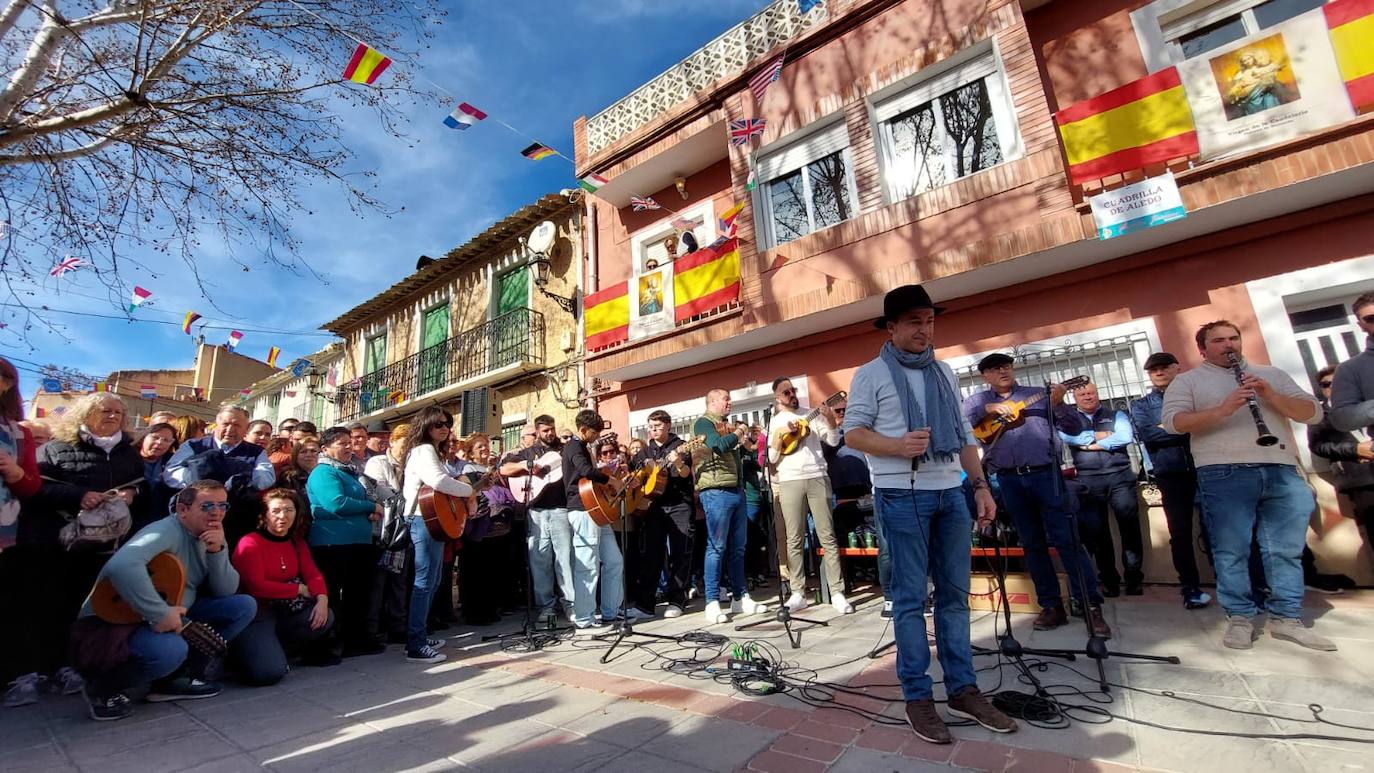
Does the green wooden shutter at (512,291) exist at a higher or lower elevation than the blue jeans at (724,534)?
higher

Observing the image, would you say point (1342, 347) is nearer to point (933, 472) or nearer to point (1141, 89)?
point (1141, 89)

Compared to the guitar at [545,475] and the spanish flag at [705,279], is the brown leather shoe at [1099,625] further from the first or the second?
the spanish flag at [705,279]

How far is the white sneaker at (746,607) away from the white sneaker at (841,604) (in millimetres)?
623

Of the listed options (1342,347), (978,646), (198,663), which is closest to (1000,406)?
(978,646)

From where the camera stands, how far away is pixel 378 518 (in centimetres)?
497

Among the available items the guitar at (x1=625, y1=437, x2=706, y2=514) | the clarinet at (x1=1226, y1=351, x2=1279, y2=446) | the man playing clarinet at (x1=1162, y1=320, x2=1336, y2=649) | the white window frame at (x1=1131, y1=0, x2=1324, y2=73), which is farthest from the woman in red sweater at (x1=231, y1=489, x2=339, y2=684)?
the white window frame at (x1=1131, y1=0, x2=1324, y2=73)

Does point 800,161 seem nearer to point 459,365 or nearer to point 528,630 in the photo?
point 528,630

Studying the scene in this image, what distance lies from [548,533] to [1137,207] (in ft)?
21.4

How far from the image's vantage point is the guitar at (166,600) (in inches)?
128

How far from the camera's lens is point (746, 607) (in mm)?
5102

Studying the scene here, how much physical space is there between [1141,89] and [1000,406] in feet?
14.5

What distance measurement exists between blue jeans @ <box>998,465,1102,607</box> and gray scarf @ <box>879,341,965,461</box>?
158 cm

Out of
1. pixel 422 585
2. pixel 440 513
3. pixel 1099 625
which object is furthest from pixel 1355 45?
pixel 422 585

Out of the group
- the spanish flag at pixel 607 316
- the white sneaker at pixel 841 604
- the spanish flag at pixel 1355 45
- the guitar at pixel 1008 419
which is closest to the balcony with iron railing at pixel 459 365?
the spanish flag at pixel 607 316
